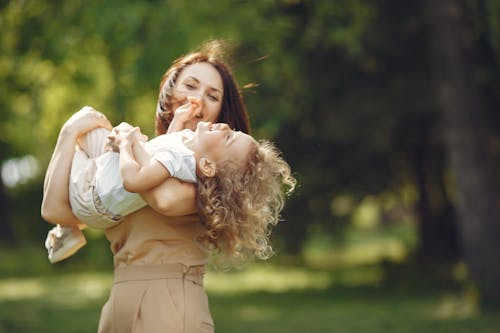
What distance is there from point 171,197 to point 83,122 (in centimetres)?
48

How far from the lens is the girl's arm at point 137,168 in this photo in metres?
2.83

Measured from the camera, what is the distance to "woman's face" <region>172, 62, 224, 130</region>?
130 inches

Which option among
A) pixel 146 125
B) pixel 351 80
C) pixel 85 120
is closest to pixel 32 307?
pixel 351 80

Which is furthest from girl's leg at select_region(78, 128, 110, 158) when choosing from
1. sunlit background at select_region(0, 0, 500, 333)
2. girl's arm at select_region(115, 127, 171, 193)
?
sunlit background at select_region(0, 0, 500, 333)

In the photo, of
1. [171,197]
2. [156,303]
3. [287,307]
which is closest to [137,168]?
[171,197]

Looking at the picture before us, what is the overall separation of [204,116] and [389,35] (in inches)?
378

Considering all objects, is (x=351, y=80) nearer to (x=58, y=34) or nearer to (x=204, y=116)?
(x=58, y=34)

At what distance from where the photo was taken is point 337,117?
41.9 feet

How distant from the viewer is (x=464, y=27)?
10.9 meters

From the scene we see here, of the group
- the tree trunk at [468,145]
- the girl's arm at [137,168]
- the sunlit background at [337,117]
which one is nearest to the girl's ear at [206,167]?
the girl's arm at [137,168]

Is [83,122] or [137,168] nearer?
[137,168]

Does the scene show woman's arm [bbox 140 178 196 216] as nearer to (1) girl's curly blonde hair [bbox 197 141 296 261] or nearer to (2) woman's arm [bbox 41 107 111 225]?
(1) girl's curly blonde hair [bbox 197 141 296 261]

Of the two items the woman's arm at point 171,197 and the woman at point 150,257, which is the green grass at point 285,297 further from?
the woman's arm at point 171,197

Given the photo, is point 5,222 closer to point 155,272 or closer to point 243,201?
point 155,272
